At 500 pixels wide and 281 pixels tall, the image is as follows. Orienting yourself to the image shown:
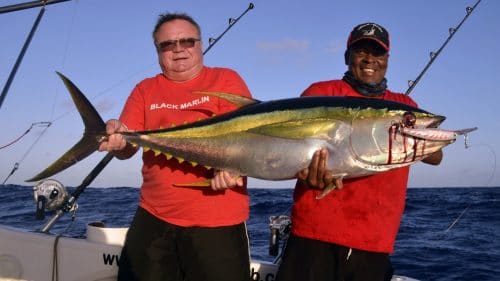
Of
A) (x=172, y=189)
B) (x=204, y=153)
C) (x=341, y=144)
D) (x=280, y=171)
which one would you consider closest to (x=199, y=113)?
(x=204, y=153)

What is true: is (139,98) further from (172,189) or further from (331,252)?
(331,252)

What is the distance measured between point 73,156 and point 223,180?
2.98ft

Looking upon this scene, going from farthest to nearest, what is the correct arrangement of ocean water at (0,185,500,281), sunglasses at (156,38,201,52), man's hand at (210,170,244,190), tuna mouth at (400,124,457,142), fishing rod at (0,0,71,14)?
ocean water at (0,185,500,281)
fishing rod at (0,0,71,14)
sunglasses at (156,38,201,52)
man's hand at (210,170,244,190)
tuna mouth at (400,124,457,142)

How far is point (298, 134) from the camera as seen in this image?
2566mm

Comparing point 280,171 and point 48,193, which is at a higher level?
point 280,171

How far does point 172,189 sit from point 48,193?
2.19 m

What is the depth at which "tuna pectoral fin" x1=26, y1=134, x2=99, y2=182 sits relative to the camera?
8.14ft

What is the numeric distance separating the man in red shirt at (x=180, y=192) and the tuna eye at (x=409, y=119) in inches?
40.4

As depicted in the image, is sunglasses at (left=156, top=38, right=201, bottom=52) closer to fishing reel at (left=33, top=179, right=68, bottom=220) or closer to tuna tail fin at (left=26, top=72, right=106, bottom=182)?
tuna tail fin at (left=26, top=72, right=106, bottom=182)

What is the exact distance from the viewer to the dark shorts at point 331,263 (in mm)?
2834

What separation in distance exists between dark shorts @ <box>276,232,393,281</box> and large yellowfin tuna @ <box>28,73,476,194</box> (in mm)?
574

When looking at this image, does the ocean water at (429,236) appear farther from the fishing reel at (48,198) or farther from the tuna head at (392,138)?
the tuna head at (392,138)

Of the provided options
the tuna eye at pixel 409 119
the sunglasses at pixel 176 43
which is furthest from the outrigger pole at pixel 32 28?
the tuna eye at pixel 409 119

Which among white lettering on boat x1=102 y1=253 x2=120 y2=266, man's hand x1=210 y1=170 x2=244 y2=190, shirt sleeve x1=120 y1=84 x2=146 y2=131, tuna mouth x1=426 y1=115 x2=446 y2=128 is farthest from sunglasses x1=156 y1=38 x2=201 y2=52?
white lettering on boat x1=102 y1=253 x2=120 y2=266
